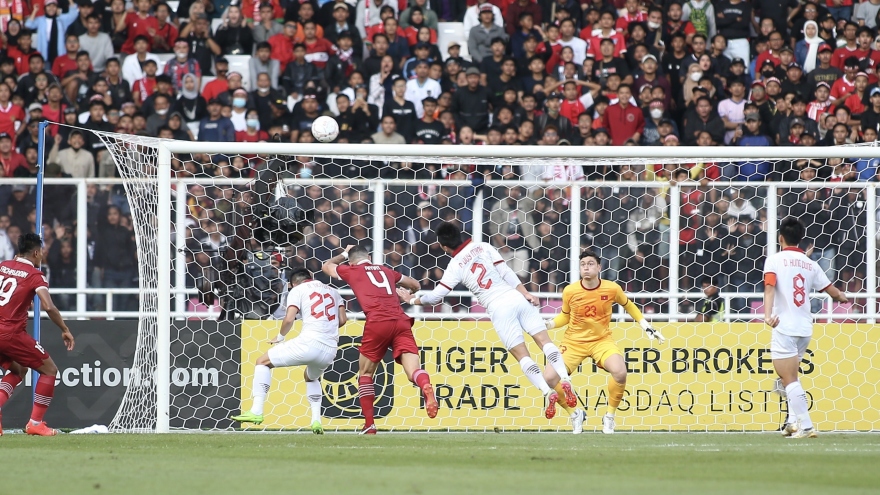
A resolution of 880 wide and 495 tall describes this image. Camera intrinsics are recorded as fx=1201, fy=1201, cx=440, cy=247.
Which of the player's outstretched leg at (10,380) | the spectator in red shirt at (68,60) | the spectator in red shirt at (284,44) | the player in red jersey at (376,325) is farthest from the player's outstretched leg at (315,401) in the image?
the spectator in red shirt at (68,60)

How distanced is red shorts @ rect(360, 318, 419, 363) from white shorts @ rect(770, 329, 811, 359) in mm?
3413

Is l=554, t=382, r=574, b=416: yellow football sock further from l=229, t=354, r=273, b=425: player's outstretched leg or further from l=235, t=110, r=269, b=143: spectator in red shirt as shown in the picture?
l=235, t=110, r=269, b=143: spectator in red shirt

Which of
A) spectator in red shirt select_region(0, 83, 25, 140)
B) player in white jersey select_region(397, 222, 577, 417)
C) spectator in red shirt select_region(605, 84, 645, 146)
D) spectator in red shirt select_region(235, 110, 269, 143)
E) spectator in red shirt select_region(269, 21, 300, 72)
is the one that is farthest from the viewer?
spectator in red shirt select_region(269, 21, 300, 72)

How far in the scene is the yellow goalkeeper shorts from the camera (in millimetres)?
12273

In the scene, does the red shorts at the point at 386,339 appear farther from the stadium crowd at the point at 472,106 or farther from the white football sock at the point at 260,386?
the stadium crowd at the point at 472,106

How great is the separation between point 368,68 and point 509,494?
12.5 m

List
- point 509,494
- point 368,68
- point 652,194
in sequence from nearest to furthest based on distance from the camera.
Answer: point 509,494 → point 652,194 → point 368,68

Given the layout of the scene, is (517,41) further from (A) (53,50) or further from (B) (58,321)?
(B) (58,321)

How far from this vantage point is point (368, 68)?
1850cm

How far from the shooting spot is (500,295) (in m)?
11.9

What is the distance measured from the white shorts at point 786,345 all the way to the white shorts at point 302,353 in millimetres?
4285

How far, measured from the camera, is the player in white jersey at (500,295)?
38.6ft

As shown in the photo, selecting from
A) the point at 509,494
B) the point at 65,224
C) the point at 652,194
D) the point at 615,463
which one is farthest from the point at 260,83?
the point at 509,494

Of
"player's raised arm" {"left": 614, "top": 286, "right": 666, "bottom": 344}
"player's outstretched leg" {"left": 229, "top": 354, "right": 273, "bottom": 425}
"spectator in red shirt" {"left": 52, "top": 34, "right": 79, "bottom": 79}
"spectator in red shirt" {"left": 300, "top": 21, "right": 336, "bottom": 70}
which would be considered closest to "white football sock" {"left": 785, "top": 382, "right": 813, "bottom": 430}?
"player's raised arm" {"left": 614, "top": 286, "right": 666, "bottom": 344}
